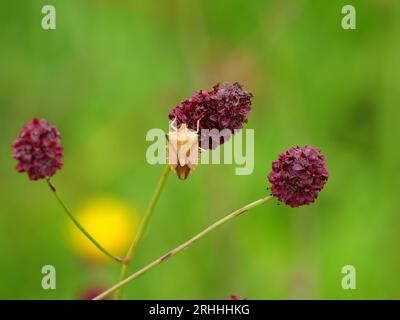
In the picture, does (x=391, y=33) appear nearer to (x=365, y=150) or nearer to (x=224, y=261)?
(x=365, y=150)

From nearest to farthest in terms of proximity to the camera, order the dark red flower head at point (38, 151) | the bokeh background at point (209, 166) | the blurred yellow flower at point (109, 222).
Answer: the dark red flower head at point (38, 151)
the bokeh background at point (209, 166)
the blurred yellow flower at point (109, 222)

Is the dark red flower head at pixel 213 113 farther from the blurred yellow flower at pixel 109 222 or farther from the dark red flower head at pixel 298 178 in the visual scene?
the blurred yellow flower at pixel 109 222

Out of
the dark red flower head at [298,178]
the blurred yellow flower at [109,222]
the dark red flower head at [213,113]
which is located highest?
the dark red flower head at [213,113]

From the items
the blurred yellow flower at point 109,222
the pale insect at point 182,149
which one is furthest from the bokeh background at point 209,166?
the pale insect at point 182,149

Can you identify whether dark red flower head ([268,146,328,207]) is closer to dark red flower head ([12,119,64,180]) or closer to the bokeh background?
dark red flower head ([12,119,64,180])

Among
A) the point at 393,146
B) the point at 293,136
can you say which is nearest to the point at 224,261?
the point at 293,136
